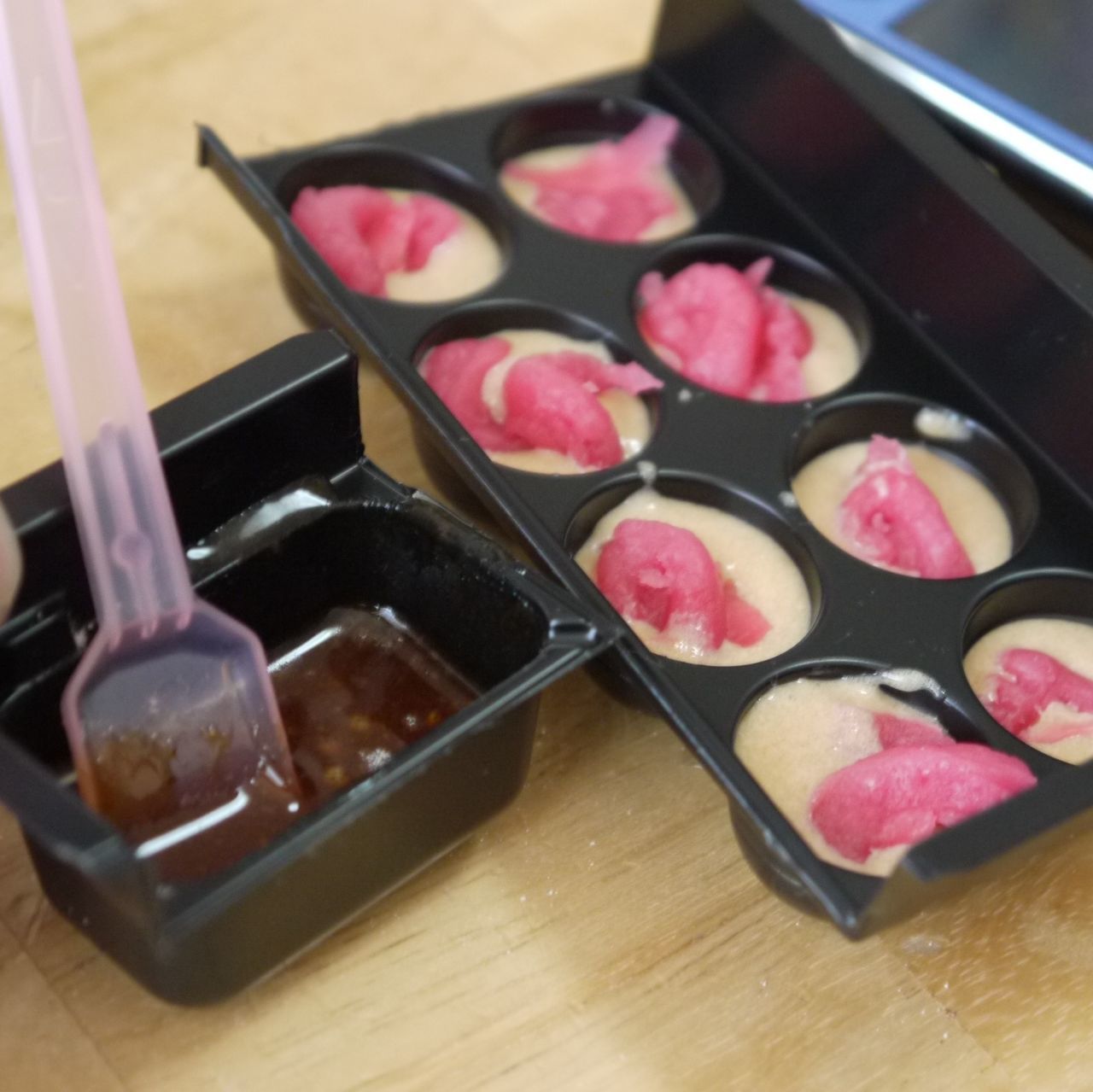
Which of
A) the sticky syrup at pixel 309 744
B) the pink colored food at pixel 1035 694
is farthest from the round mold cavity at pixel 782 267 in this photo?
the sticky syrup at pixel 309 744

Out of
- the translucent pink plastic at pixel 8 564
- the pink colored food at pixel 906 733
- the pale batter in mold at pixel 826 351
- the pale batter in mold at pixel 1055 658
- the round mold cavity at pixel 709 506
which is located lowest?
the pale batter in mold at pixel 1055 658

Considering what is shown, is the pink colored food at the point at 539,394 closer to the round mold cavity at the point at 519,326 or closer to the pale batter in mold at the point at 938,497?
the round mold cavity at the point at 519,326

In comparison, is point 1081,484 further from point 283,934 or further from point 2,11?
point 2,11

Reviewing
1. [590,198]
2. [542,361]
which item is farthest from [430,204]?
[542,361]

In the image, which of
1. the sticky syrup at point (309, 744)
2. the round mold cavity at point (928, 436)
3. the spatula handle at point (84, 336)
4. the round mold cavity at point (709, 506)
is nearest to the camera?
the spatula handle at point (84, 336)

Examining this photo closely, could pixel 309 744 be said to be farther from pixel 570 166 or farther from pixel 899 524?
pixel 570 166
